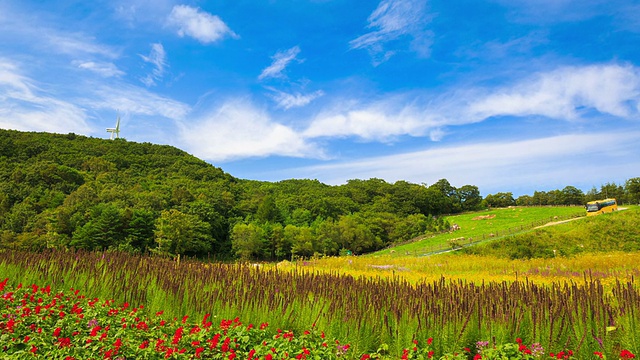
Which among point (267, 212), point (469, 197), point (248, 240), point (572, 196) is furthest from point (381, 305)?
point (469, 197)

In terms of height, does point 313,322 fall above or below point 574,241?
above

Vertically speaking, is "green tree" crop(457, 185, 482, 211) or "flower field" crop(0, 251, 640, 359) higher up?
"green tree" crop(457, 185, 482, 211)

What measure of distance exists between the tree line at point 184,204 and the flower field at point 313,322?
3810 cm

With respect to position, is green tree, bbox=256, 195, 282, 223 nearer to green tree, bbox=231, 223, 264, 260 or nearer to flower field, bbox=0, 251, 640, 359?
green tree, bbox=231, 223, 264, 260

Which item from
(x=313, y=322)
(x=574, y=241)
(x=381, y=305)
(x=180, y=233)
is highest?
(x=381, y=305)

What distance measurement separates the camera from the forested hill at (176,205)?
186ft

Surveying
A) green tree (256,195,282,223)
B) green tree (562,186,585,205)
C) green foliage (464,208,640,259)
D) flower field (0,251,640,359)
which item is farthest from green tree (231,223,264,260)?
green tree (562,186,585,205)

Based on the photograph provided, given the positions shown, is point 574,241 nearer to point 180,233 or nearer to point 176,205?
point 180,233

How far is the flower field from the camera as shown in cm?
366

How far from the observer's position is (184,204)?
2805 inches

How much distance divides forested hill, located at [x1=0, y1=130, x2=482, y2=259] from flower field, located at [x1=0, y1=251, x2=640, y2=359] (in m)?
35.8

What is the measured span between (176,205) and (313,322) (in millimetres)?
73225

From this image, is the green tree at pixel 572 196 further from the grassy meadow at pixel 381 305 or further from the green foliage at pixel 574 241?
the grassy meadow at pixel 381 305

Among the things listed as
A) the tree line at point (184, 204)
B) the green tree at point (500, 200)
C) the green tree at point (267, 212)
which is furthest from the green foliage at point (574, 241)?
the green tree at point (500, 200)
